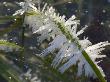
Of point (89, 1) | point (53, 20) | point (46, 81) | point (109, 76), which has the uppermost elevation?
point (53, 20)

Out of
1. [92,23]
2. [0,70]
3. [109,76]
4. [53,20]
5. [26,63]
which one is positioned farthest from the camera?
[92,23]

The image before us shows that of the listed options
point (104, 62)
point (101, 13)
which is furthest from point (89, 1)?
point (104, 62)

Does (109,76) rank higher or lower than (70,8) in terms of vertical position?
lower

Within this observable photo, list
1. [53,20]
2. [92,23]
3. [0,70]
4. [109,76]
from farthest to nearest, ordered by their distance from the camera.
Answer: [92,23] < [109,76] < [0,70] < [53,20]

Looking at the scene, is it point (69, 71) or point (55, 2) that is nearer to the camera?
point (69, 71)

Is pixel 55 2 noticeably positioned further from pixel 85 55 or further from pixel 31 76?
pixel 85 55

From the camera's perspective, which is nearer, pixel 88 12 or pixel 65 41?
pixel 65 41

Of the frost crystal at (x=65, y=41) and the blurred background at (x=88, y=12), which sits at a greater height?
the frost crystal at (x=65, y=41)

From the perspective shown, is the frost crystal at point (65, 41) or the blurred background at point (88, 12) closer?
the frost crystal at point (65, 41)

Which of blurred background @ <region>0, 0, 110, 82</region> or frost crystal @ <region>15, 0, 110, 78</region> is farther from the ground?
frost crystal @ <region>15, 0, 110, 78</region>

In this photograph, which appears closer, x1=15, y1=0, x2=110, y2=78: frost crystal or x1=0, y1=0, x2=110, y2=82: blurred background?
x1=15, y1=0, x2=110, y2=78: frost crystal

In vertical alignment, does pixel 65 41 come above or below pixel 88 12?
above
